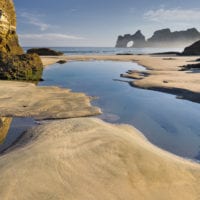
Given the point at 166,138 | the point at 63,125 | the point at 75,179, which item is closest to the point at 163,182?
the point at 75,179

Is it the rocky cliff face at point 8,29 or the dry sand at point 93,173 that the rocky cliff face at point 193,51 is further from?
the dry sand at point 93,173

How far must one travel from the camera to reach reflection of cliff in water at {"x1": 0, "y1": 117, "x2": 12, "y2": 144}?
26.1 feet

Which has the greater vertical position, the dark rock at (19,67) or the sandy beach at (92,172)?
the sandy beach at (92,172)

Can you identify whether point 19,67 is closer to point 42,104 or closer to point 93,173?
point 42,104

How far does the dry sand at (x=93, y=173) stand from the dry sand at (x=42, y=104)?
4.42 metres

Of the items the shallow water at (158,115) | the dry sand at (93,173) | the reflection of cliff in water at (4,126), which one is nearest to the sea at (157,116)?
the shallow water at (158,115)

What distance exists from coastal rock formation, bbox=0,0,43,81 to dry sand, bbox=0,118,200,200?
13.8 meters

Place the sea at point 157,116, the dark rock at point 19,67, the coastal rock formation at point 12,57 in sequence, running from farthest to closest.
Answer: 1. the coastal rock formation at point 12,57
2. the dark rock at point 19,67
3. the sea at point 157,116

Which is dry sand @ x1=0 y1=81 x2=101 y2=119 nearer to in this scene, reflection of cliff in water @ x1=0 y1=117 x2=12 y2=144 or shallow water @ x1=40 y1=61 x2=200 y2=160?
reflection of cliff in water @ x1=0 y1=117 x2=12 y2=144

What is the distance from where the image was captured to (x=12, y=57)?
1880 centimetres

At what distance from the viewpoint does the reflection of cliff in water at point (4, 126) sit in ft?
26.1

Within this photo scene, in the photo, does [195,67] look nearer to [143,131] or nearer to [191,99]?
[191,99]

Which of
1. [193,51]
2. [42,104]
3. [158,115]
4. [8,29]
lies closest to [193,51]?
[193,51]

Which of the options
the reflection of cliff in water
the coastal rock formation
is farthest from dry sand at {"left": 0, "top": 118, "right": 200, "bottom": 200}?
the coastal rock formation
